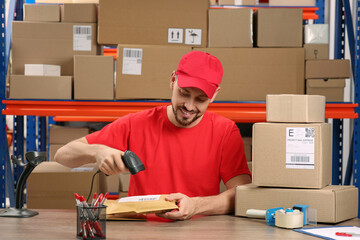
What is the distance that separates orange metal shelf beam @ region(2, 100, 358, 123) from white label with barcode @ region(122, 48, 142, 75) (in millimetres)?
167

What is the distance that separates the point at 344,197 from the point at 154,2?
1.52 meters

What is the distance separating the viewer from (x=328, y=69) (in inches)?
103

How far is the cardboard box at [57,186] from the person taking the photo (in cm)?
238

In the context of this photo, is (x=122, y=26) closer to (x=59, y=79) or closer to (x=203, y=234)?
(x=59, y=79)

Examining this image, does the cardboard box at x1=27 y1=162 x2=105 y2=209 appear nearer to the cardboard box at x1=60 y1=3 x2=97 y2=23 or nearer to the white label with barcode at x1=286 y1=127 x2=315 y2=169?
the cardboard box at x1=60 y1=3 x2=97 y2=23

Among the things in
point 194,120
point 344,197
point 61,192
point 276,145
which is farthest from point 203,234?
point 61,192

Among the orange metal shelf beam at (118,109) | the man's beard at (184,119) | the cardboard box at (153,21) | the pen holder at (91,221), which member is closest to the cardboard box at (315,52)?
the orange metal shelf beam at (118,109)

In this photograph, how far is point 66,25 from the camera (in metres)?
2.71

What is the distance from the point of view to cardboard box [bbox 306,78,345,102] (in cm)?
262

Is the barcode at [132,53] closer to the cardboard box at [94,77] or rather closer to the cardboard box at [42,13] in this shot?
the cardboard box at [94,77]

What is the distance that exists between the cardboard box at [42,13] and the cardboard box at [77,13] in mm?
42

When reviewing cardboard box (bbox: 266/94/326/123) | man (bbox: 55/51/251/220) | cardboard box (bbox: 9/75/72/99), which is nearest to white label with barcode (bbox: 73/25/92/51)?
cardboard box (bbox: 9/75/72/99)

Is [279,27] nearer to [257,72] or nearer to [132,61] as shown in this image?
[257,72]

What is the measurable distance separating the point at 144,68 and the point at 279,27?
75cm
